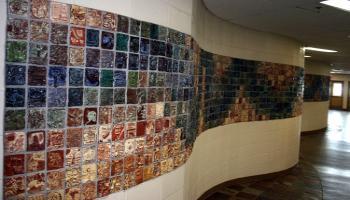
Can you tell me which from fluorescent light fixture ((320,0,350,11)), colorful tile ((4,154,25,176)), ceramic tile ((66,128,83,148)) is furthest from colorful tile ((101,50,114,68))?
fluorescent light fixture ((320,0,350,11))

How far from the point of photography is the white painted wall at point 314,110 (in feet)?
28.0

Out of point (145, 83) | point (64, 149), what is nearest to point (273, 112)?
point (145, 83)

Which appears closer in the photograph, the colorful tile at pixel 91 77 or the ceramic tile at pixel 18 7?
the ceramic tile at pixel 18 7

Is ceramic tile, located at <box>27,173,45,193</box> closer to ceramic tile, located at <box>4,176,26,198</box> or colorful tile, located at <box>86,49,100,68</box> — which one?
ceramic tile, located at <box>4,176,26,198</box>

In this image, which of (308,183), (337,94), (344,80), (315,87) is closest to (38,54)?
(308,183)

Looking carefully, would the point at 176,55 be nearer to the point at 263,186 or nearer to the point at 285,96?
the point at 263,186

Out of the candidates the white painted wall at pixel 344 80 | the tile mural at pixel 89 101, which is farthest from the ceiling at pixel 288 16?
the white painted wall at pixel 344 80

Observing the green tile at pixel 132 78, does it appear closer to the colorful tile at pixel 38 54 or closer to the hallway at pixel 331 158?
the colorful tile at pixel 38 54

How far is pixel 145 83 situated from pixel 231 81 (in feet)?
7.28

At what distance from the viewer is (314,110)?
8.93m

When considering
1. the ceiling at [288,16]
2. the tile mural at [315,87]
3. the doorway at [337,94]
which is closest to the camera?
the ceiling at [288,16]

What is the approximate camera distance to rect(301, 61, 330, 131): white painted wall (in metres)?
8.53

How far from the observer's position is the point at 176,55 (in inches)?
79.2

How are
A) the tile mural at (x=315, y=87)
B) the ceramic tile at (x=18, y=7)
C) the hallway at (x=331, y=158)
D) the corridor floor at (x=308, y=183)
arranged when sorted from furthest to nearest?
the tile mural at (x=315, y=87) < the hallway at (x=331, y=158) < the corridor floor at (x=308, y=183) < the ceramic tile at (x=18, y=7)
